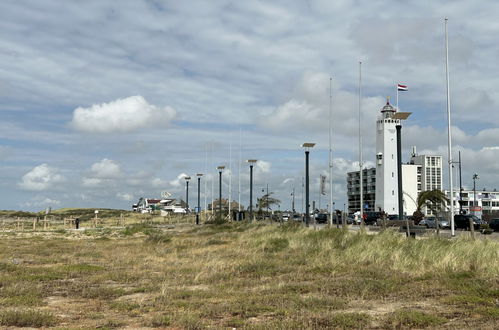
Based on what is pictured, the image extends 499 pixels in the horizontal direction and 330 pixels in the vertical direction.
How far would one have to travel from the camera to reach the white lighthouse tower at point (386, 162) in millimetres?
98125

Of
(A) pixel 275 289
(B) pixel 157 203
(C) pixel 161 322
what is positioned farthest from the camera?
(B) pixel 157 203

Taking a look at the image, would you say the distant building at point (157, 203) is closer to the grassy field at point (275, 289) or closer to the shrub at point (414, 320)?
the grassy field at point (275, 289)

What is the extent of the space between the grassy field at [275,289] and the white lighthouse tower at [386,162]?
252 feet

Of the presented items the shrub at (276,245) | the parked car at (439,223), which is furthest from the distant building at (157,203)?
the shrub at (276,245)

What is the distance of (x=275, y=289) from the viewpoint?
46.3ft

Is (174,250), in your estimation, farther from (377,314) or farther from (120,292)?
(377,314)

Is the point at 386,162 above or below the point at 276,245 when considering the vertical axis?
above

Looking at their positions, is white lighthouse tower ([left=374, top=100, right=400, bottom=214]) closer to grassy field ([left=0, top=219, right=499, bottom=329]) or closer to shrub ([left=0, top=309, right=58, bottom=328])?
grassy field ([left=0, top=219, right=499, bottom=329])

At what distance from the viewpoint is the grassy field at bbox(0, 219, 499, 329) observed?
1045 centimetres

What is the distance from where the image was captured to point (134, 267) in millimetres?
20516

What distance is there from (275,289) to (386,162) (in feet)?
294

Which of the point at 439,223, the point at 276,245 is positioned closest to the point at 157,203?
the point at 439,223

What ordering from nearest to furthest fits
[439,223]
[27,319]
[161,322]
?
[161,322] < [27,319] < [439,223]

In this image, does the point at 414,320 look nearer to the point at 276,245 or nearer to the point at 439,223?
the point at 276,245
